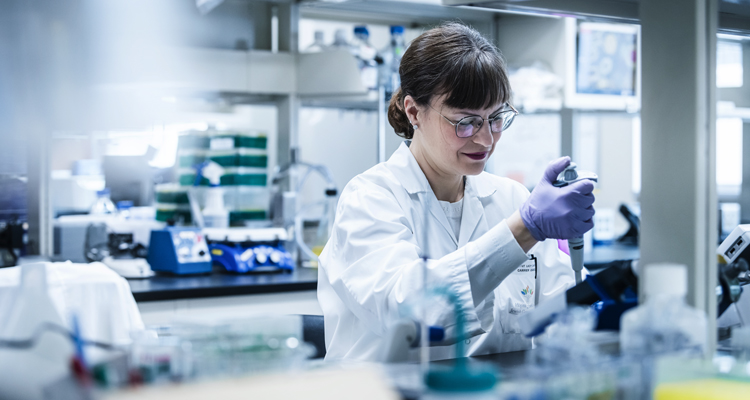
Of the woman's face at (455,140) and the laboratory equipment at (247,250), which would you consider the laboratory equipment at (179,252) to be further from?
the woman's face at (455,140)

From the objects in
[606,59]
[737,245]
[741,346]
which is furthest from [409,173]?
[606,59]

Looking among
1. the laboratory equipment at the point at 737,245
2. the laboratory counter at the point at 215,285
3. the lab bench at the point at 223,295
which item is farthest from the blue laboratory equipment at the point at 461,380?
the laboratory counter at the point at 215,285

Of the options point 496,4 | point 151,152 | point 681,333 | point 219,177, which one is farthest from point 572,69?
point 681,333

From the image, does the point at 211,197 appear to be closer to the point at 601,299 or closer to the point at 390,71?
the point at 390,71

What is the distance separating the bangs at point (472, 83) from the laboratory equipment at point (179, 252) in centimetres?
188

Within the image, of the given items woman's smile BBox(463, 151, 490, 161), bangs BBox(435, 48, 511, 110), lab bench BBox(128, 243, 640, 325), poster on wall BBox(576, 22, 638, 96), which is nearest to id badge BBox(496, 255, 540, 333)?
woman's smile BBox(463, 151, 490, 161)

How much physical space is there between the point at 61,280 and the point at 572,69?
295cm

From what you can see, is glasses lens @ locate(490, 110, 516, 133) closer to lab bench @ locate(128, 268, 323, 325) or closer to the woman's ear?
the woman's ear

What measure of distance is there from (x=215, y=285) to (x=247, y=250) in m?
0.41

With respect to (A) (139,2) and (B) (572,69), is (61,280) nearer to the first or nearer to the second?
(A) (139,2)

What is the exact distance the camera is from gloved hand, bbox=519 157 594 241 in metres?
1.33

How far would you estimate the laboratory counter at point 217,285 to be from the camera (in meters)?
2.81

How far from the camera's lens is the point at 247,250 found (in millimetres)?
3303

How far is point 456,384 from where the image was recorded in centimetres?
73
